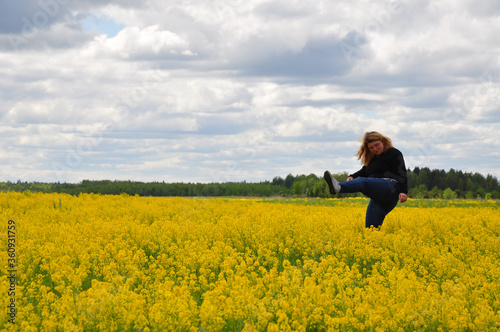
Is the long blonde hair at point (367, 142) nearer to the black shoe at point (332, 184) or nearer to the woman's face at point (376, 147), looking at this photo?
the woman's face at point (376, 147)

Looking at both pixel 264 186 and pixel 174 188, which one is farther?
pixel 264 186

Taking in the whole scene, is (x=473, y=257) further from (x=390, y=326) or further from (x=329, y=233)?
(x=390, y=326)

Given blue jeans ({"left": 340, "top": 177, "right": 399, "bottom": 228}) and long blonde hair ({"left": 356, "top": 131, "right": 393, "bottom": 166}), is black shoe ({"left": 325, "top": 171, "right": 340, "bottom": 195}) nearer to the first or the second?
blue jeans ({"left": 340, "top": 177, "right": 399, "bottom": 228})

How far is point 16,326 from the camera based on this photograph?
5207 millimetres

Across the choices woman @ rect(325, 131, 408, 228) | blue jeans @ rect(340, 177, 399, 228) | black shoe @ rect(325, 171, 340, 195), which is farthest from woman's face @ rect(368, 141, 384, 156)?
black shoe @ rect(325, 171, 340, 195)

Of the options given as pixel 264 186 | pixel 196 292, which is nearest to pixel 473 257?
pixel 196 292

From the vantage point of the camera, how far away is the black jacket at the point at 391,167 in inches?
381

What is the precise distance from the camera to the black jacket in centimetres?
968

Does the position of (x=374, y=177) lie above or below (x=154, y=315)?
above

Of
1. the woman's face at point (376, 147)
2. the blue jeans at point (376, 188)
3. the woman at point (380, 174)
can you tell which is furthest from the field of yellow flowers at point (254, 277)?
the woman's face at point (376, 147)

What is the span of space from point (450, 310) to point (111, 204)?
1580 cm

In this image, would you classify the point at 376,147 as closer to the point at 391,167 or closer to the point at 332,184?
the point at 391,167

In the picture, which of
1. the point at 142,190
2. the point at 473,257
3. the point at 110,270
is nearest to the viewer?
the point at 110,270

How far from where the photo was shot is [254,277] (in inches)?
279
